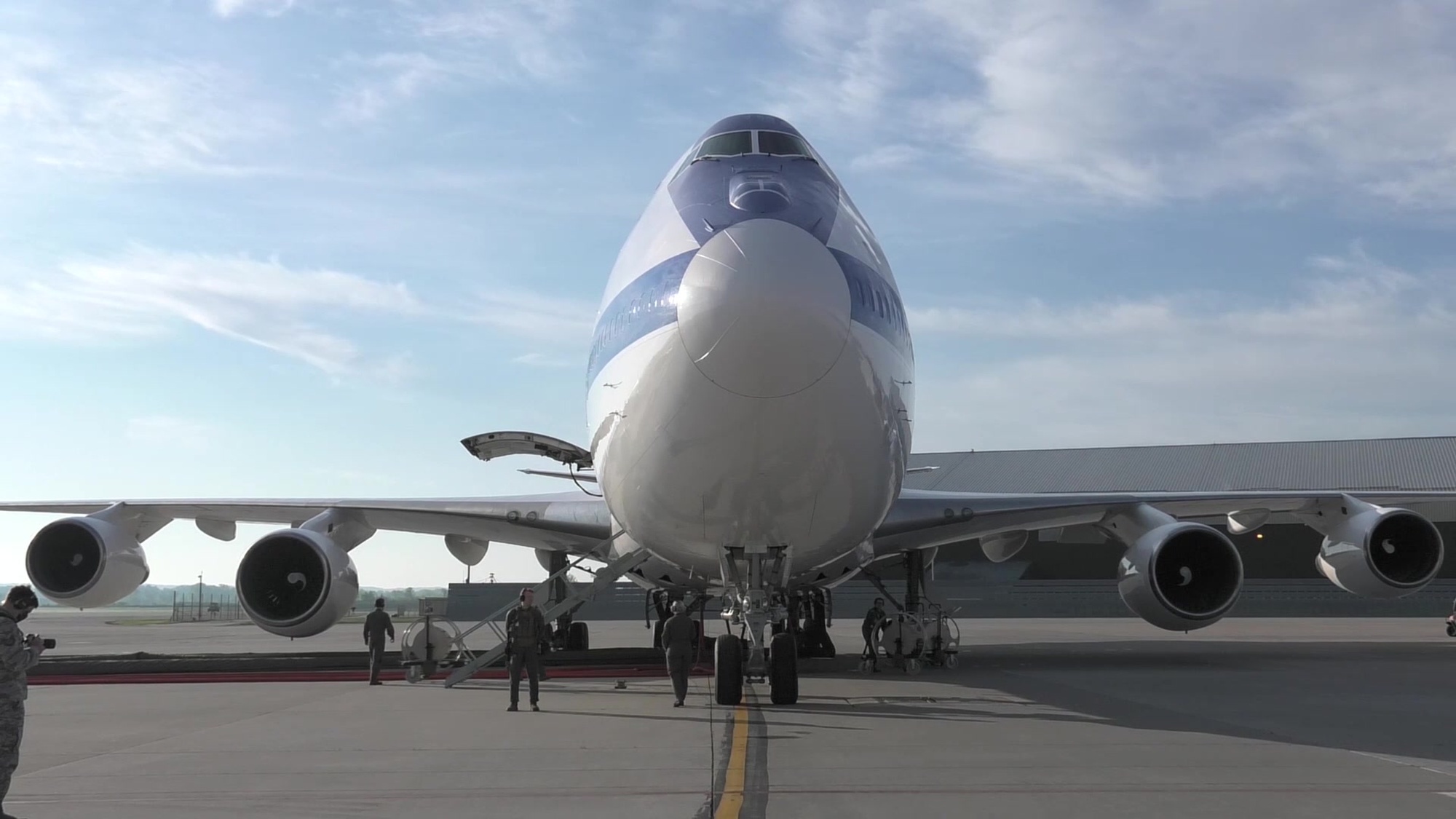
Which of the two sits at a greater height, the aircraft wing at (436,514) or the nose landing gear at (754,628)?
the aircraft wing at (436,514)

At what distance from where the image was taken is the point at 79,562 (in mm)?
15023

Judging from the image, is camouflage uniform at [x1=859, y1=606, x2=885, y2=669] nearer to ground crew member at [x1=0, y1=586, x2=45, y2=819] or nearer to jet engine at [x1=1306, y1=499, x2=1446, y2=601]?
jet engine at [x1=1306, y1=499, x2=1446, y2=601]

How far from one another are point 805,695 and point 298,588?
19.9 ft

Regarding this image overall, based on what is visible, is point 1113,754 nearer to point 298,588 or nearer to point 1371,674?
point 1371,674

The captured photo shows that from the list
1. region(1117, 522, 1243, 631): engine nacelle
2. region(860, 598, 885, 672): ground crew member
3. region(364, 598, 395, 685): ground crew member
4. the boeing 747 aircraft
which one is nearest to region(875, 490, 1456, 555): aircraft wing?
the boeing 747 aircraft

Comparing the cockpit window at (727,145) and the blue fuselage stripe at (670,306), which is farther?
the cockpit window at (727,145)

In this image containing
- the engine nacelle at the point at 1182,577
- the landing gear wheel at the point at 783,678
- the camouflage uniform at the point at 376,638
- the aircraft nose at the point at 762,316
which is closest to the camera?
the aircraft nose at the point at 762,316

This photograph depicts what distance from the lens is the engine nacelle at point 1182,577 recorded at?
13.1m

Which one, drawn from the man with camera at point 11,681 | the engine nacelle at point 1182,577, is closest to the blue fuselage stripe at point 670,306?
the man with camera at point 11,681

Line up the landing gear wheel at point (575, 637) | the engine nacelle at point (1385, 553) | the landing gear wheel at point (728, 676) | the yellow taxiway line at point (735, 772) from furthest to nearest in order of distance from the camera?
1. the landing gear wheel at point (575, 637)
2. the engine nacelle at point (1385, 553)
3. the landing gear wheel at point (728, 676)
4. the yellow taxiway line at point (735, 772)

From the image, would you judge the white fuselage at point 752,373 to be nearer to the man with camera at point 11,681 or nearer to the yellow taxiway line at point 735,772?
the yellow taxiway line at point 735,772

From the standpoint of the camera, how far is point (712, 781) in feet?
20.8

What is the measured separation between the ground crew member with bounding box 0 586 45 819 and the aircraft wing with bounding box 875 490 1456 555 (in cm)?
966

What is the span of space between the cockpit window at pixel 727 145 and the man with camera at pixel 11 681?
6520 millimetres
